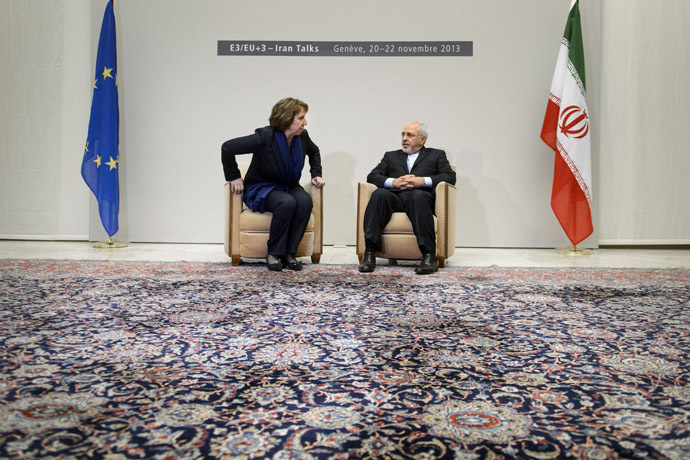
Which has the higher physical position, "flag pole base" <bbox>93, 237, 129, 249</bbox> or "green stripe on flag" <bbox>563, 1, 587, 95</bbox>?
"green stripe on flag" <bbox>563, 1, 587, 95</bbox>

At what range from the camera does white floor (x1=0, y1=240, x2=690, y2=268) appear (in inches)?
148

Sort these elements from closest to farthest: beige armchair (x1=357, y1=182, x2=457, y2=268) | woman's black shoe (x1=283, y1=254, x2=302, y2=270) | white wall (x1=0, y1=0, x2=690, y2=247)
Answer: woman's black shoe (x1=283, y1=254, x2=302, y2=270) → beige armchair (x1=357, y1=182, x2=457, y2=268) → white wall (x1=0, y1=0, x2=690, y2=247)

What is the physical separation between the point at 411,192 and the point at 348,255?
0.99m

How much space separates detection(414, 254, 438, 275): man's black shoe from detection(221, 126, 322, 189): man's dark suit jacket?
1.12 m

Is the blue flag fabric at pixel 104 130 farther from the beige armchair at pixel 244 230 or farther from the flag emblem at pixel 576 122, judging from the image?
the flag emblem at pixel 576 122

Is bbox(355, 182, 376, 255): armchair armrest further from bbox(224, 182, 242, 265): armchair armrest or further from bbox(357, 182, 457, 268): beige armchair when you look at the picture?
bbox(224, 182, 242, 265): armchair armrest

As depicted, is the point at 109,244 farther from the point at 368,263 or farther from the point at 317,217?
the point at 368,263

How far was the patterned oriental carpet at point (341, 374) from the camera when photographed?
881 millimetres

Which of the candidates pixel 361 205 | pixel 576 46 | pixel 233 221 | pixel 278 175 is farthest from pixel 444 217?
pixel 576 46

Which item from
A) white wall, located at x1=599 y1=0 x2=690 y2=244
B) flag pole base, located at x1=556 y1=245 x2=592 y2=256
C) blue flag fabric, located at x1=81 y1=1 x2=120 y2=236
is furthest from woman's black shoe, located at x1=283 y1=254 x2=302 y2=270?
white wall, located at x1=599 y1=0 x2=690 y2=244

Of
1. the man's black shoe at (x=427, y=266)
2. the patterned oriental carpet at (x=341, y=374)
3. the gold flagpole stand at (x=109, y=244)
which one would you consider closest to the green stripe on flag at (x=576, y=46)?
the man's black shoe at (x=427, y=266)

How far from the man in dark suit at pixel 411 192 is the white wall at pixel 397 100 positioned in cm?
109

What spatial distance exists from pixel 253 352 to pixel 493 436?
2.36ft

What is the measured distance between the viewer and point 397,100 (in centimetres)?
495
